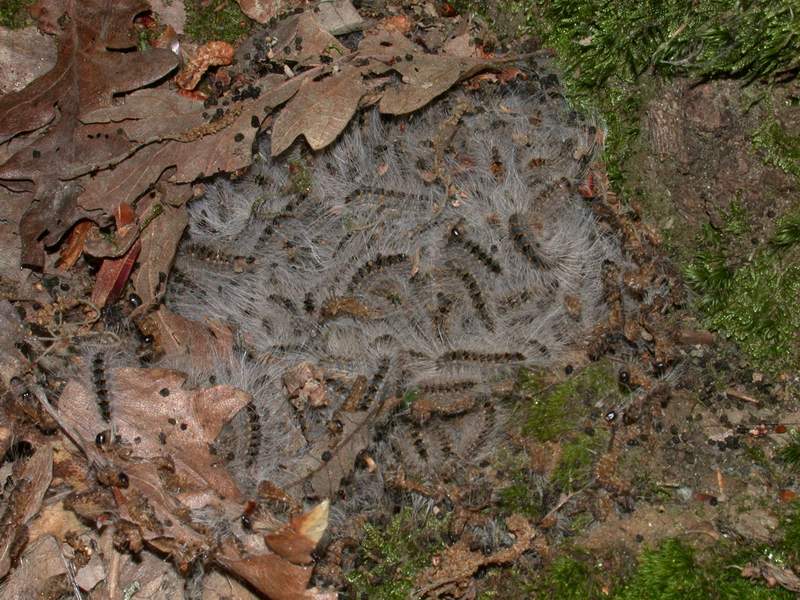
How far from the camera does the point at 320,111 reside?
13.5ft

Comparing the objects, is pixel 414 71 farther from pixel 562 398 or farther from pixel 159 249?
pixel 562 398

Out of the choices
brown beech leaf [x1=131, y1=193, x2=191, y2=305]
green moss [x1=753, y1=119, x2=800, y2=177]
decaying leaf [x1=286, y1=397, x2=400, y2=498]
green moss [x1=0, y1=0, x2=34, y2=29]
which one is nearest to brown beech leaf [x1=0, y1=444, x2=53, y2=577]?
brown beech leaf [x1=131, y1=193, x2=191, y2=305]

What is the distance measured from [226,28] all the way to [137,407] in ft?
7.33

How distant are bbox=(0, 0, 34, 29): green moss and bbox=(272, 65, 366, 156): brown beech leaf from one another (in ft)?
5.26

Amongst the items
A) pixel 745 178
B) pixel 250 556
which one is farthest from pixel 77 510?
pixel 745 178

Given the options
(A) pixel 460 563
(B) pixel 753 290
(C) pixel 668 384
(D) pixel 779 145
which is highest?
(D) pixel 779 145

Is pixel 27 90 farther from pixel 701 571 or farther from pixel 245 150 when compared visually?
pixel 701 571

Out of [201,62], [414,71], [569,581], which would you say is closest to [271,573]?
[569,581]

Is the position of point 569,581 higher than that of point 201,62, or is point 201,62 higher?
point 201,62

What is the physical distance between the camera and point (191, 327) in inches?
170

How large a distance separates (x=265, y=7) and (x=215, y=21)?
303mm

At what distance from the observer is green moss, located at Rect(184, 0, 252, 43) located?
4496 mm

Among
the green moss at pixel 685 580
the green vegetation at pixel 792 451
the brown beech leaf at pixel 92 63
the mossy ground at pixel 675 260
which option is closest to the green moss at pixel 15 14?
the brown beech leaf at pixel 92 63

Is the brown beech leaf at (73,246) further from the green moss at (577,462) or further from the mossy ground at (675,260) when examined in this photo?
the green moss at (577,462)
